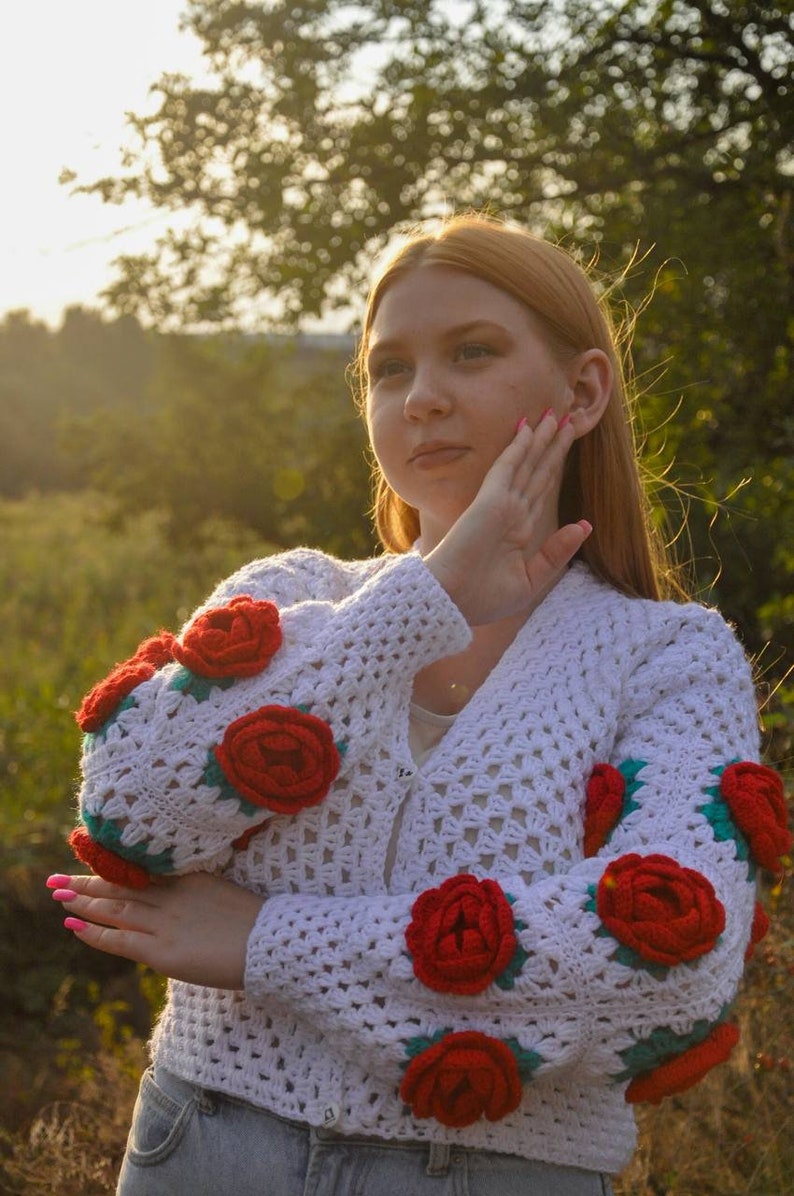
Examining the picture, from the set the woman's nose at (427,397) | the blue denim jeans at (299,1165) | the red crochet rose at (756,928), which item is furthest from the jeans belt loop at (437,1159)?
the woman's nose at (427,397)

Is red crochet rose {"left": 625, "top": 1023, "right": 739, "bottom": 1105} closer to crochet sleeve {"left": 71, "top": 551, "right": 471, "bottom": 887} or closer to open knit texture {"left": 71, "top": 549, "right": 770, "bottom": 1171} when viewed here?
open knit texture {"left": 71, "top": 549, "right": 770, "bottom": 1171}

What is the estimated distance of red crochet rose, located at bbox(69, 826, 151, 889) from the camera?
1800 millimetres

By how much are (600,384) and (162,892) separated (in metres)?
1.21

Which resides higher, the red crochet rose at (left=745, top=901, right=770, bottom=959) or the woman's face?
the woman's face

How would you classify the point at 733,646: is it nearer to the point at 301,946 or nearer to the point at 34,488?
the point at 301,946

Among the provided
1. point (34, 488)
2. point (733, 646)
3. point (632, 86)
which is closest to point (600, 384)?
point (733, 646)

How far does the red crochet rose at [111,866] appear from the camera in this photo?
1.80 meters

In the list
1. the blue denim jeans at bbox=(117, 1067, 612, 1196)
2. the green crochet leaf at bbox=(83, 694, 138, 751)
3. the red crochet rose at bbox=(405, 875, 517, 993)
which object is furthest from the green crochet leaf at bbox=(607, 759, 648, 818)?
the green crochet leaf at bbox=(83, 694, 138, 751)

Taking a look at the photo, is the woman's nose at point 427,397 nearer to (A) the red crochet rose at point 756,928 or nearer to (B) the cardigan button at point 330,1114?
(A) the red crochet rose at point 756,928

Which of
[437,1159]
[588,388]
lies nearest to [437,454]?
[588,388]

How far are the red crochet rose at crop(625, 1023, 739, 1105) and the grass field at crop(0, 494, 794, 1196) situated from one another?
1.36m

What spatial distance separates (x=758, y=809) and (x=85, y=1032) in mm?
3812

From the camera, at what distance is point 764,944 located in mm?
3244

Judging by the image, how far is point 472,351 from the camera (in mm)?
2061
